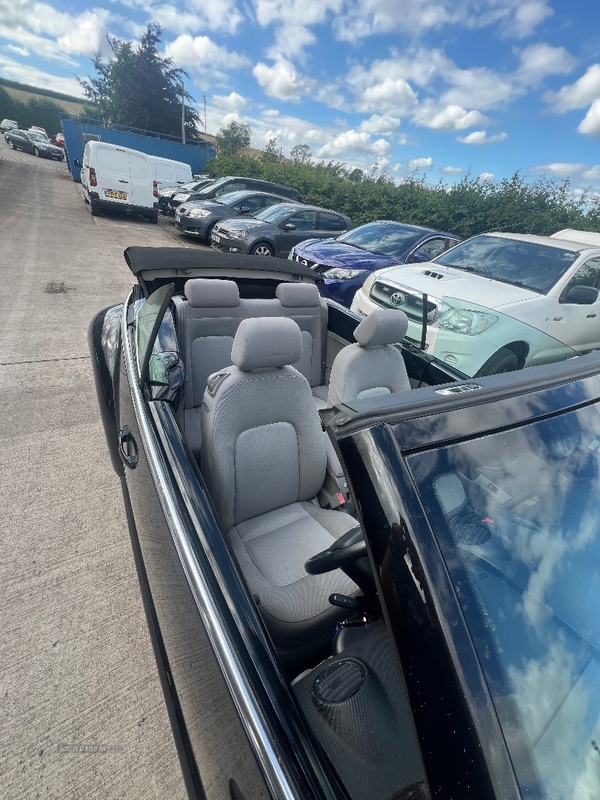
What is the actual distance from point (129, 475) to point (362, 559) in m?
1.19

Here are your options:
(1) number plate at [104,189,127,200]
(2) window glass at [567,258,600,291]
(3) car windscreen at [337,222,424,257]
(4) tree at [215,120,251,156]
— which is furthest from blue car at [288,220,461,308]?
(4) tree at [215,120,251,156]

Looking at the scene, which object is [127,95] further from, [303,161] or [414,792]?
[414,792]

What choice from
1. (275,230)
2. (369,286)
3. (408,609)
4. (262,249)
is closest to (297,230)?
(275,230)

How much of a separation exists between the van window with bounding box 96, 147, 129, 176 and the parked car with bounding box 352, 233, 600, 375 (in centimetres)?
907

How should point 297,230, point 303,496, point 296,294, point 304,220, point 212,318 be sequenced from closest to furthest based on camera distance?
point 303,496 → point 212,318 → point 296,294 → point 297,230 → point 304,220

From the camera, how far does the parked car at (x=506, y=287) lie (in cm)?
392

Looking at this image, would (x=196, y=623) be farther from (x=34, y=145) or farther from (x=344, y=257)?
(x=34, y=145)

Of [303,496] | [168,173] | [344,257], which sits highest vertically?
[168,173]

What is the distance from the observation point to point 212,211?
983cm

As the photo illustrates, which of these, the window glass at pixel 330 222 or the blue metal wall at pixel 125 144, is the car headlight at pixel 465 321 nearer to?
the window glass at pixel 330 222

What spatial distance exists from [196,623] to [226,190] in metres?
13.9

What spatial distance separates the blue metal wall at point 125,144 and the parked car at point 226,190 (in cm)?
875

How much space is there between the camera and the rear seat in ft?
8.90

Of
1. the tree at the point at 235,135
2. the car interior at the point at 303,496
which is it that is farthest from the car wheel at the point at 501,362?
the tree at the point at 235,135
